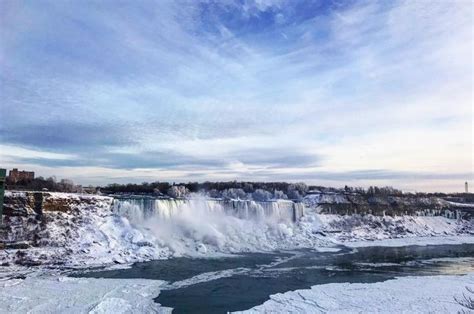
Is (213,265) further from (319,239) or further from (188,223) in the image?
(319,239)

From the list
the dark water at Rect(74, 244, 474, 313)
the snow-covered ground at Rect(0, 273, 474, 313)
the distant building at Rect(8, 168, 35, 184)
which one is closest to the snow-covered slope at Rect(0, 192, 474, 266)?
the dark water at Rect(74, 244, 474, 313)

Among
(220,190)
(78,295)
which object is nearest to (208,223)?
(78,295)

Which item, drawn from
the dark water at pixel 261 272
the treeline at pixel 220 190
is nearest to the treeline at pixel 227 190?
the treeline at pixel 220 190

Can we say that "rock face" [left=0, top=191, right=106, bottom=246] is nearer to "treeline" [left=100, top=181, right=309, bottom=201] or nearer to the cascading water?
the cascading water

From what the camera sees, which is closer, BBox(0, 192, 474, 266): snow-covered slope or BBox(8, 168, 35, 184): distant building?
BBox(0, 192, 474, 266): snow-covered slope

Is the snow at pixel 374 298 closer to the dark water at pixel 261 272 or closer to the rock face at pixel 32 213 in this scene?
the dark water at pixel 261 272

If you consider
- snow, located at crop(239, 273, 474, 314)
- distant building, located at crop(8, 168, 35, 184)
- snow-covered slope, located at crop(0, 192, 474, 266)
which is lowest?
snow, located at crop(239, 273, 474, 314)
